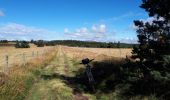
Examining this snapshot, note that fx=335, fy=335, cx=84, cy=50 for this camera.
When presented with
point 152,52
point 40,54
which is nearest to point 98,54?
point 40,54

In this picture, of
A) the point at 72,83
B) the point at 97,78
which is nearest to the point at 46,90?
the point at 72,83

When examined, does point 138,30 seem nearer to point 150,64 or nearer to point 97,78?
point 150,64

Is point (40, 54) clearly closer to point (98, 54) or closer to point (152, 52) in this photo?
point (98, 54)

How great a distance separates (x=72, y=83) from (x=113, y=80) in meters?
3.95

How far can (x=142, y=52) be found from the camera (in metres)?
18.0

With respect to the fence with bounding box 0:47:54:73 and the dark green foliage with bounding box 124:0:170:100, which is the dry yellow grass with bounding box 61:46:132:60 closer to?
the fence with bounding box 0:47:54:73

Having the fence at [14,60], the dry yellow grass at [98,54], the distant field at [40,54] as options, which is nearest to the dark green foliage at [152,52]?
the fence at [14,60]

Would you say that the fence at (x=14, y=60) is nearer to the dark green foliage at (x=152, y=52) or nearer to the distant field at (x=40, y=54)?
the distant field at (x=40, y=54)

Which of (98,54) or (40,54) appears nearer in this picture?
(40,54)

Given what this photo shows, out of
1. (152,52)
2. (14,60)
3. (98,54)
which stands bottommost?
(14,60)

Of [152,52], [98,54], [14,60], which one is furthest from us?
[98,54]

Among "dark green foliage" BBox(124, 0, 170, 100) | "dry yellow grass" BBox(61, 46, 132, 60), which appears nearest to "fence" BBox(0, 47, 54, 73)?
"dry yellow grass" BBox(61, 46, 132, 60)

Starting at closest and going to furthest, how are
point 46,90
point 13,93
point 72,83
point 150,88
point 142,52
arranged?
point 13,93 → point 150,88 → point 142,52 → point 46,90 → point 72,83

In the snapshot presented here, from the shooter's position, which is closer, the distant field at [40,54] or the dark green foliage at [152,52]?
the dark green foliage at [152,52]
